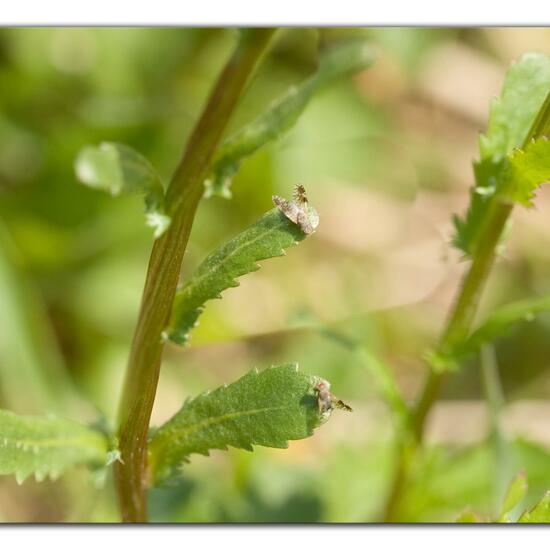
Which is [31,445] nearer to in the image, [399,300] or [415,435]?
[415,435]

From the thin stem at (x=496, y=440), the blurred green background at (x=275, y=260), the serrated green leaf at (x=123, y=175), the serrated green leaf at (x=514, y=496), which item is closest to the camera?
the serrated green leaf at (x=123, y=175)

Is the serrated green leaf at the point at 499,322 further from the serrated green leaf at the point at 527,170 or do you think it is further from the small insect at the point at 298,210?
the small insect at the point at 298,210

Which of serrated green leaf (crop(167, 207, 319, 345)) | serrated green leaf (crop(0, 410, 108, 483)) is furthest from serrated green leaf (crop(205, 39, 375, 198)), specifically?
serrated green leaf (crop(0, 410, 108, 483))

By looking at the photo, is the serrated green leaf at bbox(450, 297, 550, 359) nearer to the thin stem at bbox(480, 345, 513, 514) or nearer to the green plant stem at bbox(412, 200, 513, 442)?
the green plant stem at bbox(412, 200, 513, 442)

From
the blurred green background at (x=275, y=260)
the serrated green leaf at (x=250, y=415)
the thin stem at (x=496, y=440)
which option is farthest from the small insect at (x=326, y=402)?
the blurred green background at (x=275, y=260)

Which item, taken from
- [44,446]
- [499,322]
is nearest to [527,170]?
[499,322]

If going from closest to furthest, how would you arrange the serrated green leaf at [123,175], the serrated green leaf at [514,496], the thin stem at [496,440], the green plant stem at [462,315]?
the serrated green leaf at [123,175] < the serrated green leaf at [514,496] < the green plant stem at [462,315] < the thin stem at [496,440]
